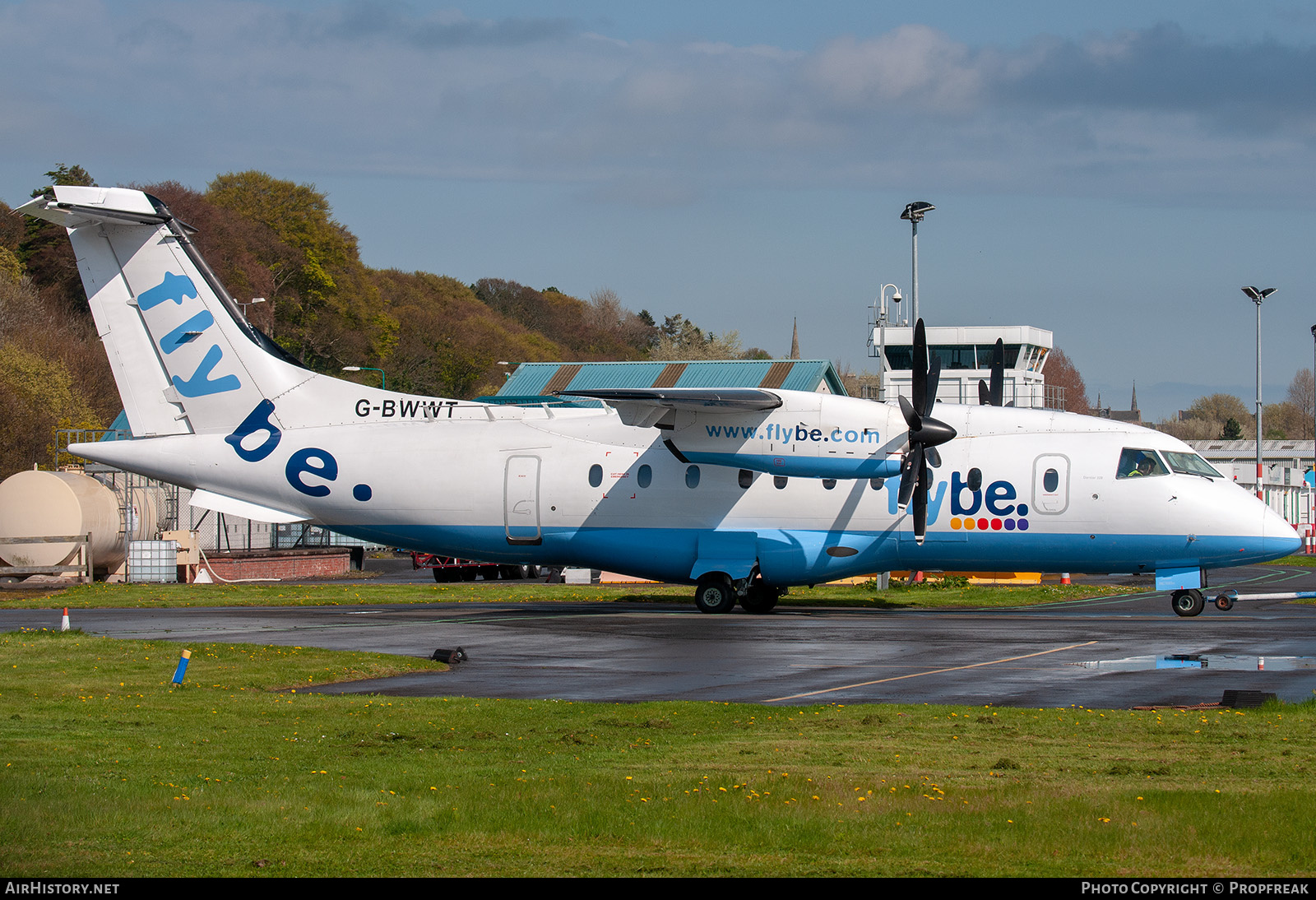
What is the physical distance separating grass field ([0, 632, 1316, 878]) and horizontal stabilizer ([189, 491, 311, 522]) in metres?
14.1

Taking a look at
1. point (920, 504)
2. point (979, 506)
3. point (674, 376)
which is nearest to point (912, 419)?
point (920, 504)

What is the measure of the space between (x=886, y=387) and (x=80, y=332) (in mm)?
52637

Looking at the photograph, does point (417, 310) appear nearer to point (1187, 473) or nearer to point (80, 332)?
point (80, 332)

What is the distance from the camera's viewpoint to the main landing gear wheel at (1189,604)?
27375 mm

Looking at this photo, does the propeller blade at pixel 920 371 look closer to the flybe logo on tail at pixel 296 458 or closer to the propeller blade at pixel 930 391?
the propeller blade at pixel 930 391

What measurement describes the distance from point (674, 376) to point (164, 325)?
48583 millimetres

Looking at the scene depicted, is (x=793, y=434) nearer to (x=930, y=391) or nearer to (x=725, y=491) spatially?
(x=725, y=491)

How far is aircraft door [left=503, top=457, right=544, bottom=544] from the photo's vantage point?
2967cm

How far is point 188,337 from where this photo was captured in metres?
29.7

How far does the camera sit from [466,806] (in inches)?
368

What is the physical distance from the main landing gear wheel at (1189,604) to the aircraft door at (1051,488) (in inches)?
132

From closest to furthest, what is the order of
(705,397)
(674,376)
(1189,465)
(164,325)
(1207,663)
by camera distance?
(1207,663)
(705,397)
(1189,465)
(164,325)
(674,376)

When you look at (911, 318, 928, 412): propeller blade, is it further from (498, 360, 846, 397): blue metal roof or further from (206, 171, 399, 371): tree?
(206, 171, 399, 371): tree

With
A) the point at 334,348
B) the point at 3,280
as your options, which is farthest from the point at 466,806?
the point at 334,348
